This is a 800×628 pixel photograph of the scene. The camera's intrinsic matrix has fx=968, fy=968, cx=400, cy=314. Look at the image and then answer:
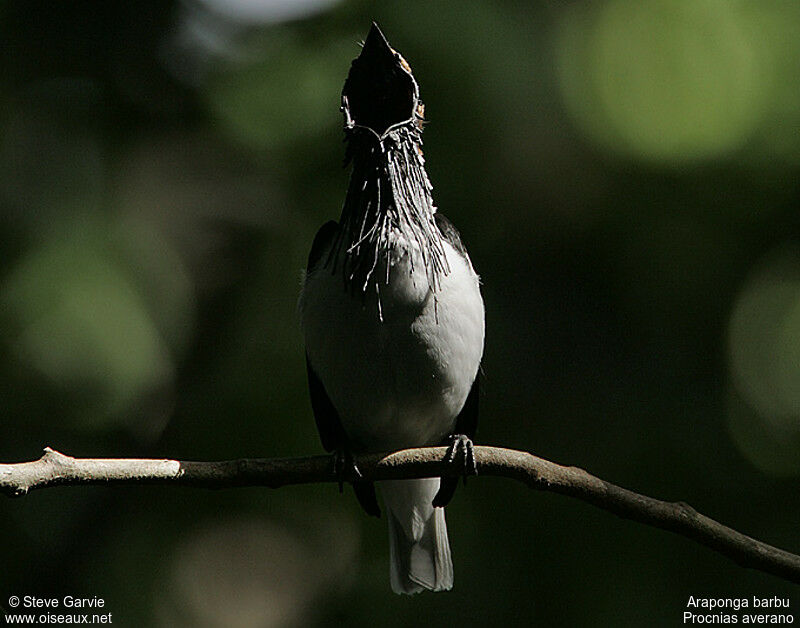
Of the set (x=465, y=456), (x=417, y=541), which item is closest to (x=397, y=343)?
(x=465, y=456)

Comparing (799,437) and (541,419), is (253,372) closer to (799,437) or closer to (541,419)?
(541,419)

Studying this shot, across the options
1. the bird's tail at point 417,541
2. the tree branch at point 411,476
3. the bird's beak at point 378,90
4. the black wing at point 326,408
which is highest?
the bird's beak at point 378,90

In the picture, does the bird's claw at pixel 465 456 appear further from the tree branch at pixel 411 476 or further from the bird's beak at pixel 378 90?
the bird's beak at pixel 378 90

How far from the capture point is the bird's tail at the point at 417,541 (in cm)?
438

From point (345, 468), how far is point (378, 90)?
4.32 feet

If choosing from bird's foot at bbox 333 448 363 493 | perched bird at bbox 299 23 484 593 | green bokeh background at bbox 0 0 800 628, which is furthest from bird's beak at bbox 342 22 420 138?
green bokeh background at bbox 0 0 800 628

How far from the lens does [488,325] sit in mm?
5660

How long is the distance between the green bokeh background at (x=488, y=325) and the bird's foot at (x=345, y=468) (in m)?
2.38

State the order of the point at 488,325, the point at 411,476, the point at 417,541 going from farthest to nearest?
1. the point at 488,325
2. the point at 417,541
3. the point at 411,476

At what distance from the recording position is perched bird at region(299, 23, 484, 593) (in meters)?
3.39

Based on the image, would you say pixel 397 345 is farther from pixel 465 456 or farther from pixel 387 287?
pixel 465 456

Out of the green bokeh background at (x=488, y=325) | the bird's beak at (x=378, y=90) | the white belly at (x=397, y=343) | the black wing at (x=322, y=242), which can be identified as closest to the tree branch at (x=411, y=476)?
the white belly at (x=397, y=343)

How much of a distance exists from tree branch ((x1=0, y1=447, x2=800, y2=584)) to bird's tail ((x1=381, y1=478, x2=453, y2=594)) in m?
1.19

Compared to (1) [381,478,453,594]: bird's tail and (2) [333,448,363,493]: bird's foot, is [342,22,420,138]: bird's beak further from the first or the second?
(1) [381,478,453,594]: bird's tail
